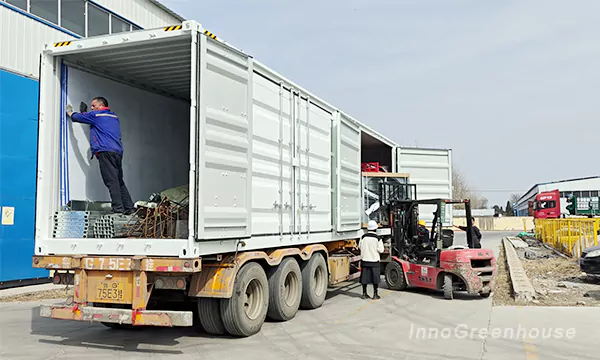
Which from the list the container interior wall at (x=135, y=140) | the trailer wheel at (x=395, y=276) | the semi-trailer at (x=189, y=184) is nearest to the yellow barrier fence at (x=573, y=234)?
the trailer wheel at (x=395, y=276)

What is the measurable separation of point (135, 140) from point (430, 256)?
6585 mm

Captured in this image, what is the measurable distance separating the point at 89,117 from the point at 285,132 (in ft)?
9.47

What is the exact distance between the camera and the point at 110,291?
20.8 feet

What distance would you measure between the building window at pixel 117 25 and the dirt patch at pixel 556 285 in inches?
524

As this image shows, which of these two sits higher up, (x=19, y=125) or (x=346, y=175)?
(x=19, y=125)

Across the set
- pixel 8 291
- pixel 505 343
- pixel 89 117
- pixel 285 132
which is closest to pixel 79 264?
pixel 89 117

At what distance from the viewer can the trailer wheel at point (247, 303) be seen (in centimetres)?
693

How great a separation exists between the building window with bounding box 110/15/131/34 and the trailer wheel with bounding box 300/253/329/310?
10787mm

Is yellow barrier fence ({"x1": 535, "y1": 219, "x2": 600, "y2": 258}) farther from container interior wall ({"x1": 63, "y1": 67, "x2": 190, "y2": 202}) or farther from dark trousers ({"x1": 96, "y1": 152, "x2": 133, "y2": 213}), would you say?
dark trousers ({"x1": 96, "y1": 152, "x2": 133, "y2": 213})

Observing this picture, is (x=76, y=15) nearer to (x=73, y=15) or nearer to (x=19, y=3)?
(x=73, y=15)

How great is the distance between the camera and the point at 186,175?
390 inches

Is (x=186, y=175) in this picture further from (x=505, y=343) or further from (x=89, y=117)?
(x=505, y=343)

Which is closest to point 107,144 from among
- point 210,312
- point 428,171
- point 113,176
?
point 113,176

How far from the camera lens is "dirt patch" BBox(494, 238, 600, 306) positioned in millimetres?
10367
